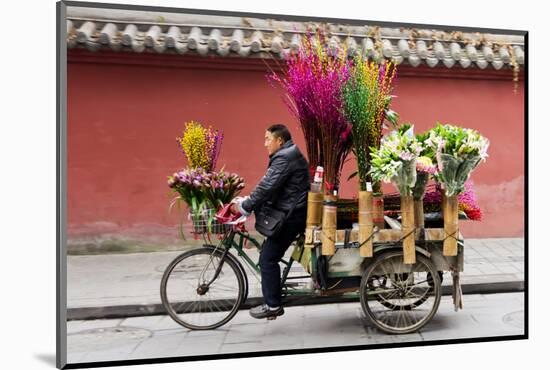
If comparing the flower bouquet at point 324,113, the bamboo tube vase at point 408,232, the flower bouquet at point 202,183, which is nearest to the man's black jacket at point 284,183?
the flower bouquet at point 324,113

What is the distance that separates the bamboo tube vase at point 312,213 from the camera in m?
5.36

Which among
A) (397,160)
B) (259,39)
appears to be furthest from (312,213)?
(259,39)

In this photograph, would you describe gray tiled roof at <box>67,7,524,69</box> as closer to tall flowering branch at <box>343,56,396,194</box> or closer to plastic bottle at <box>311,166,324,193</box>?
tall flowering branch at <box>343,56,396,194</box>

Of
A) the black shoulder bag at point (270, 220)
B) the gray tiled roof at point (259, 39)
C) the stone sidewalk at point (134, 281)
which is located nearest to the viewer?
the black shoulder bag at point (270, 220)

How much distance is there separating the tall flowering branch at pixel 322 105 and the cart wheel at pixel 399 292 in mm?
744

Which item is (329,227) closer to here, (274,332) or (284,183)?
(284,183)

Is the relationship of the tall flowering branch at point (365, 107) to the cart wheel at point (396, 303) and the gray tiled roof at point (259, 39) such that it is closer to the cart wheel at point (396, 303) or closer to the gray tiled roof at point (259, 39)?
the gray tiled roof at point (259, 39)

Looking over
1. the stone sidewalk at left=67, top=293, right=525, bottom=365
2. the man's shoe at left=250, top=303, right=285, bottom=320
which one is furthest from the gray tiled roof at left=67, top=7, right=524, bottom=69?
the stone sidewalk at left=67, top=293, right=525, bottom=365

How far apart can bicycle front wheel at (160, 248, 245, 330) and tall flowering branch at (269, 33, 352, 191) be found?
101 cm

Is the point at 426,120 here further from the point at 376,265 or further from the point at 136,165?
the point at 136,165

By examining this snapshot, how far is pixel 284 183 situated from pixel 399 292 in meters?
1.26

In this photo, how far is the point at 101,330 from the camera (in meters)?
5.84

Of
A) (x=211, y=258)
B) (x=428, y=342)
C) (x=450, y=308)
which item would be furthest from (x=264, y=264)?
(x=450, y=308)

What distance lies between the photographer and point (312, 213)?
5383 mm
